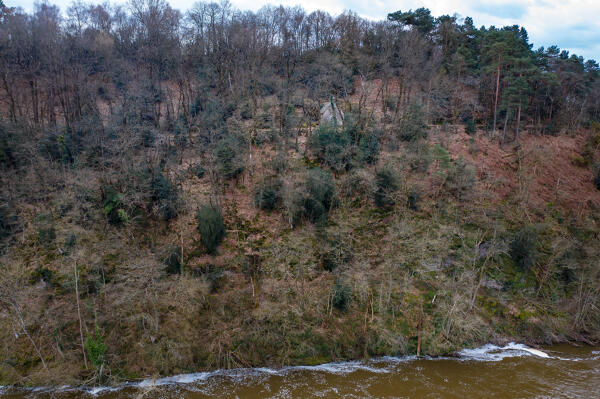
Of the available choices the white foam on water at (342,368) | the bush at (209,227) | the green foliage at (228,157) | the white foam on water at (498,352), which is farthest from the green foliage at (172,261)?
the white foam on water at (498,352)

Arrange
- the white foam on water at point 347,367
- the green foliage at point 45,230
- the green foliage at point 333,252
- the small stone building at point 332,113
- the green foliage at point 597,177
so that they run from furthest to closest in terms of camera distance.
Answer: the small stone building at point 332,113 → the green foliage at point 597,177 → the green foliage at point 45,230 → the green foliage at point 333,252 → the white foam on water at point 347,367

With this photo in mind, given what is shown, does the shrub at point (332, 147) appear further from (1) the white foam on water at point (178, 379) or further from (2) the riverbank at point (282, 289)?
(1) the white foam on water at point (178, 379)

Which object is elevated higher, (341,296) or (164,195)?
(164,195)

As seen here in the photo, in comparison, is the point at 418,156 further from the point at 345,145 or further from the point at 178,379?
the point at 178,379

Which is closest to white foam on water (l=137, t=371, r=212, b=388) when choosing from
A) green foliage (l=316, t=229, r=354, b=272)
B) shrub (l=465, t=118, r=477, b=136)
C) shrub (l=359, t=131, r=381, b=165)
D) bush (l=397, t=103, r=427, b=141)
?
green foliage (l=316, t=229, r=354, b=272)

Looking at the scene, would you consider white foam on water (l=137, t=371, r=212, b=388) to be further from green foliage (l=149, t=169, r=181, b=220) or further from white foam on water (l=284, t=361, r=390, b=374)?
green foliage (l=149, t=169, r=181, b=220)

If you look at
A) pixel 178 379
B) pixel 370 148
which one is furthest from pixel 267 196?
pixel 178 379

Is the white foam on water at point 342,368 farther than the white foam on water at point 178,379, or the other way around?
the white foam on water at point 342,368
